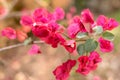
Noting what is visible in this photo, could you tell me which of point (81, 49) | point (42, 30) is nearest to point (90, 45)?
point (81, 49)

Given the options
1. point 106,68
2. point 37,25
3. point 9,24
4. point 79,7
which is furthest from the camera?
point 79,7

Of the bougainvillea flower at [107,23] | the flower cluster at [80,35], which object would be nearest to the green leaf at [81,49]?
the flower cluster at [80,35]

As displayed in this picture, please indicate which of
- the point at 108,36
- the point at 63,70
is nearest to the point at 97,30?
the point at 108,36

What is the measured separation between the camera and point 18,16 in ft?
11.8

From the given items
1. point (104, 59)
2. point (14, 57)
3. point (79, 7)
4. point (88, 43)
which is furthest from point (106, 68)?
point (79, 7)

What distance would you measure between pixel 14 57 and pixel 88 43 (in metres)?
0.75

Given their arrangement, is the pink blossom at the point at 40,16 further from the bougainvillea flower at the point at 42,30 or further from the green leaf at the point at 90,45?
the green leaf at the point at 90,45

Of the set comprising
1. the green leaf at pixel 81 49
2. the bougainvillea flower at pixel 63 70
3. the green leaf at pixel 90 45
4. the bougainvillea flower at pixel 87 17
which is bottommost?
the bougainvillea flower at pixel 63 70

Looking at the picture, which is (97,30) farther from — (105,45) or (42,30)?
(42,30)

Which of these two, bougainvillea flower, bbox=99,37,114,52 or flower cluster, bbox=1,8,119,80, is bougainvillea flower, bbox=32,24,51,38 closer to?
flower cluster, bbox=1,8,119,80

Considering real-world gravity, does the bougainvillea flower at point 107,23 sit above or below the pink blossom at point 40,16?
below

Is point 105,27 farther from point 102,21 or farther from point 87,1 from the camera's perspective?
point 87,1

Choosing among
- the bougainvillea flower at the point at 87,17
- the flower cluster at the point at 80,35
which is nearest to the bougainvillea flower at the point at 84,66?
the flower cluster at the point at 80,35

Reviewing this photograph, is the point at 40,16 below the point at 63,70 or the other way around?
the other way around
